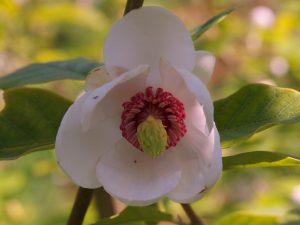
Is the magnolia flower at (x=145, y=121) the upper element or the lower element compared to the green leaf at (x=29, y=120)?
upper

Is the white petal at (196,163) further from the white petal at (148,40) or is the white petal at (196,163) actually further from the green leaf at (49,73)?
the green leaf at (49,73)

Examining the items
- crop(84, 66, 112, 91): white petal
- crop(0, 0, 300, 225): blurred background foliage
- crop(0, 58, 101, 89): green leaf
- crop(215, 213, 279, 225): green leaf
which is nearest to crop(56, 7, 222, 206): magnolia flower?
crop(84, 66, 112, 91): white petal

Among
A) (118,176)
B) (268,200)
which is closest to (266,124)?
(118,176)

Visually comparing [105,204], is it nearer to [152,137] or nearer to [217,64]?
[152,137]

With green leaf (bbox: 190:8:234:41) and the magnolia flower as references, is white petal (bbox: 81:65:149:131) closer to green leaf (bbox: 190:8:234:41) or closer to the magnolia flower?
the magnolia flower

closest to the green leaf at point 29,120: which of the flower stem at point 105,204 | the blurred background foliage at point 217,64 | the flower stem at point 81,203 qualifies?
the flower stem at point 81,203

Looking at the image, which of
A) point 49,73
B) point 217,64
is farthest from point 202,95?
point 217,64
